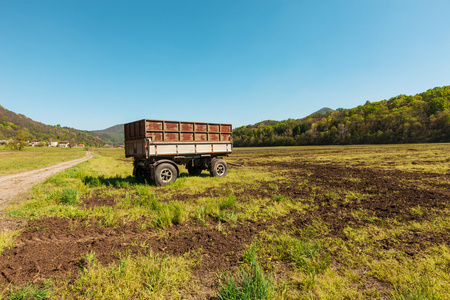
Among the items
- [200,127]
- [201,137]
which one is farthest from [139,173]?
[200,127]

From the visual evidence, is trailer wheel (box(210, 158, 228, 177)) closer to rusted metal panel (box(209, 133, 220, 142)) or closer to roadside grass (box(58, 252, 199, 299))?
rusted metal panel (box(209, 133, 220, 142))

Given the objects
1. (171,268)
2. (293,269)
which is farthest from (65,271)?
(293,269)

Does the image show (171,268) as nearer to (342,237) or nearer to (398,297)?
(398,297)

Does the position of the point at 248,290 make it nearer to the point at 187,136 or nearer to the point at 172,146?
the point at 172,146

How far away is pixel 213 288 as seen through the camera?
2.60 meters

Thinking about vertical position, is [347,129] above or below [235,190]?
above

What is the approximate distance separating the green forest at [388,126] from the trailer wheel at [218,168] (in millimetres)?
91745

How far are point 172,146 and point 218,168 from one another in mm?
3169

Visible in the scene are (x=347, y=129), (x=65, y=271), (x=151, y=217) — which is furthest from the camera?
(x=347, y=129)

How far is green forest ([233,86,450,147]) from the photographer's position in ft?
237

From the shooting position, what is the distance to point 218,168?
11.7 metres

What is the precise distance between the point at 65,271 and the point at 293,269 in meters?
3.34

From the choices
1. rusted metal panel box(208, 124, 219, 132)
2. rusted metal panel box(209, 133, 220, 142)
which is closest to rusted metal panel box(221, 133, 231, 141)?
Answer: rusted metal panel box(209, 133, 220, 142)

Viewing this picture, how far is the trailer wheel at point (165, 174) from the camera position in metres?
9.20
